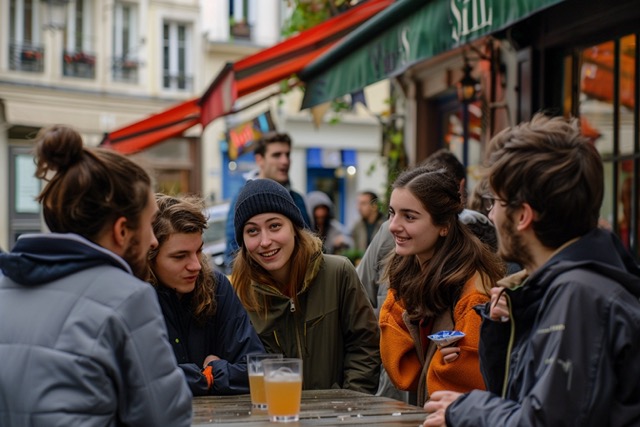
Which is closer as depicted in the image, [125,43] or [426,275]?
[426,275]

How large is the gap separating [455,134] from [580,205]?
751 cm

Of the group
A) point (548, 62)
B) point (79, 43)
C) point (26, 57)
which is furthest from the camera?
point (79, 43)

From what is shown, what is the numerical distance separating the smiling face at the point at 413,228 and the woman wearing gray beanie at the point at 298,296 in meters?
Result: 0.52

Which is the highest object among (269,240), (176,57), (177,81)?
(176,57)

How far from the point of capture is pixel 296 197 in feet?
21.5

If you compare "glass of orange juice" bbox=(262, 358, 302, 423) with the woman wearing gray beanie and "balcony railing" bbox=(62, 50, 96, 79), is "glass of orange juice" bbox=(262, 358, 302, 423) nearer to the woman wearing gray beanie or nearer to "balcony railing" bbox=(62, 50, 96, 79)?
the woman wearing gray beanie

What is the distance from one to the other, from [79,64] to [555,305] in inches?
902

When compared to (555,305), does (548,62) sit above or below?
above

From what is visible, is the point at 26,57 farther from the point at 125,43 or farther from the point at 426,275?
the point at 426,275

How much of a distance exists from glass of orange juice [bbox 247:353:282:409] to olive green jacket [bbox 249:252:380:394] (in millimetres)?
908

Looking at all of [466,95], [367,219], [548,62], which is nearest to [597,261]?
[548,62]

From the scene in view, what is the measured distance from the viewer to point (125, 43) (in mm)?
25062

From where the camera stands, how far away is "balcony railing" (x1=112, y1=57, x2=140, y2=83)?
2469 centimetres

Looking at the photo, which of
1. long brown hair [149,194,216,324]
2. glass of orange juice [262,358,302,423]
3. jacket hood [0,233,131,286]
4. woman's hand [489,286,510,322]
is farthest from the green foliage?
jacket hood [0,233,131,286]
